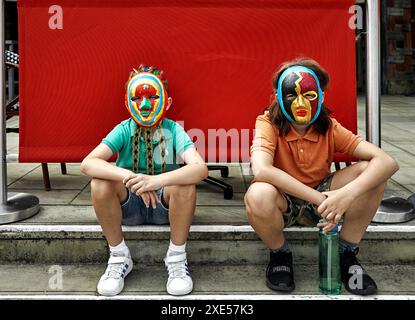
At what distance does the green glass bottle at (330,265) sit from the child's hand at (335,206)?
0.12m

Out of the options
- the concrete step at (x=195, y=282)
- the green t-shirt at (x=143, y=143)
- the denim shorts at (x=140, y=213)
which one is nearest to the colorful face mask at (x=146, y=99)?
the green t-shirt at (x=143, y=143)

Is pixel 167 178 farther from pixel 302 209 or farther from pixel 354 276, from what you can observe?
pixel 354 276

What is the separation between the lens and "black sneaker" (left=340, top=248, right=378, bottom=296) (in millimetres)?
2541

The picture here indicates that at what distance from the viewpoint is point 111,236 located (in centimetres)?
266

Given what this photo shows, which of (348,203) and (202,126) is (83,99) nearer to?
(202,126)

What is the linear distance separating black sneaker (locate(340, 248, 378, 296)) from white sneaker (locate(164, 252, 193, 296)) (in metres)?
0.77

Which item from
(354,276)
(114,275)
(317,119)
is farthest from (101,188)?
(354,276)

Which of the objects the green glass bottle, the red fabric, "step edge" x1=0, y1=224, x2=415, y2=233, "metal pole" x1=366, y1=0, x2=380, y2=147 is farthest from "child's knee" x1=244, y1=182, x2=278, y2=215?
"metal pole" x1=366, y1=0, x2=380, y2=147

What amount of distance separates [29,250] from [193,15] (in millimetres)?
1673

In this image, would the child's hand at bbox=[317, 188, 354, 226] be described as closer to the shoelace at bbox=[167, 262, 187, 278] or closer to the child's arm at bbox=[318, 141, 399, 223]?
the child's arm at bbox=[318, 141, 399, 223]

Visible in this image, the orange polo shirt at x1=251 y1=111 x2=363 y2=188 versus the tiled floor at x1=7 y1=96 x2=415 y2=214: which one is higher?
the orange polo shirt at x1=251 y1=111 x2=363 y2=188

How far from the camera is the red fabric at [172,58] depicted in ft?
10.6
